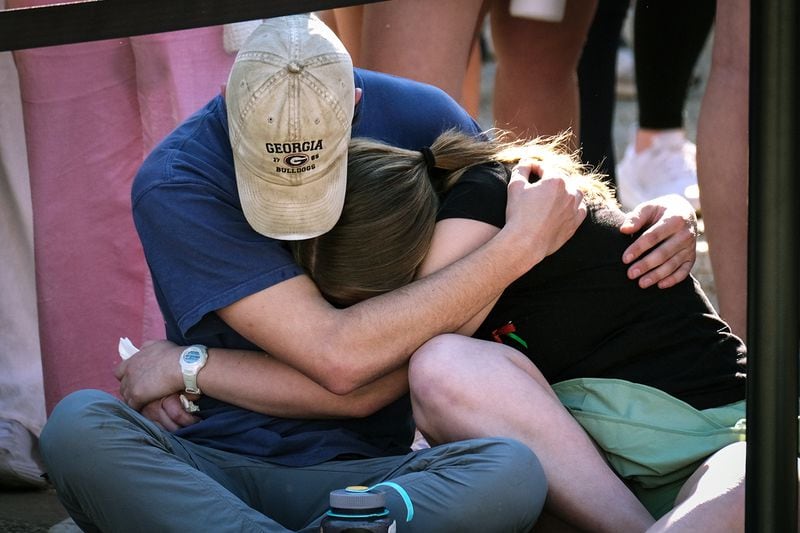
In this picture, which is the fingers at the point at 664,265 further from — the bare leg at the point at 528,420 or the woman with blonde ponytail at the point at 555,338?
the bare leg at the point at 528,420

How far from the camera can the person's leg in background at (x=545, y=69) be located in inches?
133

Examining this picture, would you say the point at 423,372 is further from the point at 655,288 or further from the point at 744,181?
the point at 744,181

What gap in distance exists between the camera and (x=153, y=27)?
1419 millimetres

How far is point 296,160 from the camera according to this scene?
6.89ft

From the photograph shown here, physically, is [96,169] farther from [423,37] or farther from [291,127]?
[291,127]

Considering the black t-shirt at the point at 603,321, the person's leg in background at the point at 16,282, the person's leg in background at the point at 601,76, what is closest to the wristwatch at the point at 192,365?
the black t-shirt at the point at 603,321

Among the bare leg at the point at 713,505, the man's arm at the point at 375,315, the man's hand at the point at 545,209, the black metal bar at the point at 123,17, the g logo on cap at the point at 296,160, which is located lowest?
the bare leg at the point at 713,505

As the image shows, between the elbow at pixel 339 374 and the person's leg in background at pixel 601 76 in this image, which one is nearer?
the elbow at pixel 339 374

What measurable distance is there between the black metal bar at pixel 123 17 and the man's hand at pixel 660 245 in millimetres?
981

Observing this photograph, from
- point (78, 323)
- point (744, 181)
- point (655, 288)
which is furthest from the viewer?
point (78, 323)

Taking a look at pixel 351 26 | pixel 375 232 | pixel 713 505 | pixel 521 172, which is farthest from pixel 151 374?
pixel 351 26

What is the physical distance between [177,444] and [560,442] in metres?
0.62

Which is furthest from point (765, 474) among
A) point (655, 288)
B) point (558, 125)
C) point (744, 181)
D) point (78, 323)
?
point (558, 125)

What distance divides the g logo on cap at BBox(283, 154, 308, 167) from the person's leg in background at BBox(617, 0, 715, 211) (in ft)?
7.57
